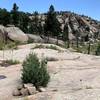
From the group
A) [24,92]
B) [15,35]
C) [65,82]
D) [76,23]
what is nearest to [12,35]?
[15,35]

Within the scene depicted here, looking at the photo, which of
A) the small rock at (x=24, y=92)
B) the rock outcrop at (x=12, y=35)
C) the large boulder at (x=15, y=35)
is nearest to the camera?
the small rock at (x=24, y=92)

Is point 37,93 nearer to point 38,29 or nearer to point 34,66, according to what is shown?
point 34,66

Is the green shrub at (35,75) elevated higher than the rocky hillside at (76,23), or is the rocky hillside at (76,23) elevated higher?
the rocky hillside at (76,23)

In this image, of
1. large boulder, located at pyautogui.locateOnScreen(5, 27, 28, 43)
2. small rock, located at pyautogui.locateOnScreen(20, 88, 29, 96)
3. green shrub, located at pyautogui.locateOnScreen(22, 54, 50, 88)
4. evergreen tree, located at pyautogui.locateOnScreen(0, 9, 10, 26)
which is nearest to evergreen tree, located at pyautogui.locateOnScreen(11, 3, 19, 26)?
evergreen tree, located at pyautogui.locateOnScreen(0, 9, 10, 26)

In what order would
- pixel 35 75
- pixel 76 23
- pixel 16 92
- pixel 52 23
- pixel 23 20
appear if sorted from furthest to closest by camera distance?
pixel 76 23, pixel 23 20, pixel 52 23, pixel 35 75, pixel 16 92

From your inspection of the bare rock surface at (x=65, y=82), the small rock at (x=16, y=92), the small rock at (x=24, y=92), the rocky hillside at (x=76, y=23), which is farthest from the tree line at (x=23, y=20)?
the small rock at (x=24, y=92)

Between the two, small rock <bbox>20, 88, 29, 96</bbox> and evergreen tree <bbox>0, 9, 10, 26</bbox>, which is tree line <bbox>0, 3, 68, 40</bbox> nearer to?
evergreen tree <bbox>0, 9, 10, 26</bbox>

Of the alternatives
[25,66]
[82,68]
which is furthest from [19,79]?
[82,68]

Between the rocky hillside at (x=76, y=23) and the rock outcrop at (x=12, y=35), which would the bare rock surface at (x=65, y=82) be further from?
the rocky hillside at (x=76, y=23)

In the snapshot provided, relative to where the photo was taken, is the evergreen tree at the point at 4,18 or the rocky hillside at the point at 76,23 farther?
the rocky hillside at the point at 76,23

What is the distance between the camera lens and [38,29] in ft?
300

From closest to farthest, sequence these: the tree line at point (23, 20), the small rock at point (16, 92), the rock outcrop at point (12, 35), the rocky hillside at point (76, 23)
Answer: the small rock at point (16, 92)
the rock outcrop at point (12, 35)
the tree line at point (23, 20)
the rocky hillside at point (76, 23)

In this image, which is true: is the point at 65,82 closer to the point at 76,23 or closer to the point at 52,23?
the point at 52,23

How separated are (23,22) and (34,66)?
68.3 meters
